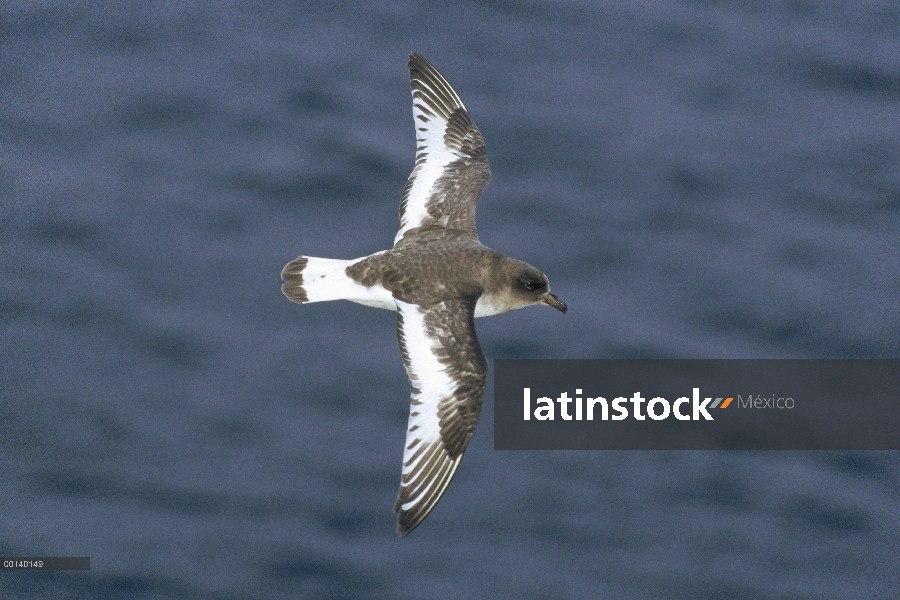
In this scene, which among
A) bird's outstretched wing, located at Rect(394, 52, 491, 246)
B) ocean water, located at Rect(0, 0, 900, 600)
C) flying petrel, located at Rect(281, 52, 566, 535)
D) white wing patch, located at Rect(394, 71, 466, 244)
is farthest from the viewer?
ocean water, located at Rect(0, 0, 900, 600)

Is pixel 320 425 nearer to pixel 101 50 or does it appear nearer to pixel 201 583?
pixel 201 583

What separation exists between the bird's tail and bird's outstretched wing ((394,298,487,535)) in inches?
26.9

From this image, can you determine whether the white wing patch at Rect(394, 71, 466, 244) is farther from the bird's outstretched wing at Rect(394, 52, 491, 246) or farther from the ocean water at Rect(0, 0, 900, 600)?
the ocean water at Rect(0, 0, 900, 600)

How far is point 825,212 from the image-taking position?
21016 millimetres

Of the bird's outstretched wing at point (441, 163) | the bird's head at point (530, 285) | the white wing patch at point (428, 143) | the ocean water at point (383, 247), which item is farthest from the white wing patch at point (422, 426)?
the ocean water at point (383, 247)

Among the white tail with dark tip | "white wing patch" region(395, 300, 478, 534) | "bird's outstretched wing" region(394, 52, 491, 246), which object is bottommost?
"white wing patch" region(395, 300, 478, 534)

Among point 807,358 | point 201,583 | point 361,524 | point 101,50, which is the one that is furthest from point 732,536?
point 101,50

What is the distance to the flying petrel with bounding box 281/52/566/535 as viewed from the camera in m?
14.6

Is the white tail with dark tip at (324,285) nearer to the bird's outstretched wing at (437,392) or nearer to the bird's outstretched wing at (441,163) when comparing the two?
the bird's outstretched wing at (437,392)

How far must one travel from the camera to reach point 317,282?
15.8 meters
